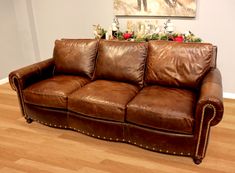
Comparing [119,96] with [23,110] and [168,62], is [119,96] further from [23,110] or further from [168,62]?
[23,110]

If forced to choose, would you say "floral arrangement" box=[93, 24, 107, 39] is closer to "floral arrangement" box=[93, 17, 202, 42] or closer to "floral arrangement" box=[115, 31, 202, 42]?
"floral arrangement" box=[93, 17, 202, 42]

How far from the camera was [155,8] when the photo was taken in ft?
10.8

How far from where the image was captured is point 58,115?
2.53 m

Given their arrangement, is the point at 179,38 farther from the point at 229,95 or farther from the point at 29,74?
the point at 29,74

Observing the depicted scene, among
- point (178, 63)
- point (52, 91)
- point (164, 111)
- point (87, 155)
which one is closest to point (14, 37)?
point (52, 91)

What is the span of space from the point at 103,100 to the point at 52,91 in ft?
1.90

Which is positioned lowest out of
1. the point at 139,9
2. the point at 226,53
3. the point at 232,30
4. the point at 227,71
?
the point at 227,71

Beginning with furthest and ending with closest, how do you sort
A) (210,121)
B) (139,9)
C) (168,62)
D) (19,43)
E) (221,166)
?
(19,43)
(139,9)
(168,62)
(221,166)
(210,121)

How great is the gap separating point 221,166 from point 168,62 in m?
1.03

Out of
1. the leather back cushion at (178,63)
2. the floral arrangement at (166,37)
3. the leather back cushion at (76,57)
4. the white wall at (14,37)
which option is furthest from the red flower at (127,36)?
the white wall at (14,37)

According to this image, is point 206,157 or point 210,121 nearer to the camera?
point 210,121

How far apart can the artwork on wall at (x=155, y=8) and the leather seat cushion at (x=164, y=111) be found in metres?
1.35

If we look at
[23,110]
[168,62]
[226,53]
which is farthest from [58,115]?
[226,53]

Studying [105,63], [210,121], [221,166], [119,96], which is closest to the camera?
[210,121]
